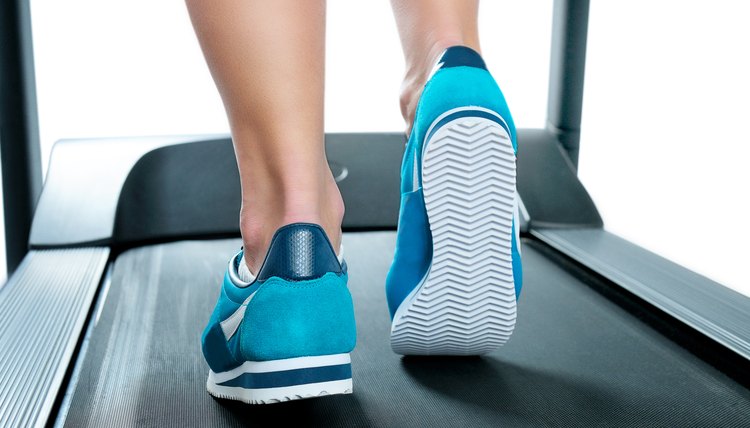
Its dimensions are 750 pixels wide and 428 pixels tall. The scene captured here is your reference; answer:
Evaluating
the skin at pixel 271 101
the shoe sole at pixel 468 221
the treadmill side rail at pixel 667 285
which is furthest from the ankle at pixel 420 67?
the treadmill side rail at pixel 667 285

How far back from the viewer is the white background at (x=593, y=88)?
1.47 metres

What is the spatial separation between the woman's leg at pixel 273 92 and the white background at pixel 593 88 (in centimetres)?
100

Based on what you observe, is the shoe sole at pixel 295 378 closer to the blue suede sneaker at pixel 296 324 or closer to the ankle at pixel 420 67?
the blue suede sneaker at pixel 296 324

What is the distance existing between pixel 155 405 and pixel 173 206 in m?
0.96

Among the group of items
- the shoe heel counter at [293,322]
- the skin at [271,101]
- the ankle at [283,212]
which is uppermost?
the skin at [271,101]

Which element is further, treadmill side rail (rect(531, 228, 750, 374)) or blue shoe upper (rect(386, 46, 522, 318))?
treadmill side rail (rect(531, 228, 750, 374))

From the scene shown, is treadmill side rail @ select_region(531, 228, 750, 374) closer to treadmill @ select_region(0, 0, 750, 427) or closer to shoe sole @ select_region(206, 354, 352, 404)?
treadmill @ select_region(0, 0, 750, 427)

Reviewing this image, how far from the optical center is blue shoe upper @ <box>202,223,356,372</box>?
71 centimetres

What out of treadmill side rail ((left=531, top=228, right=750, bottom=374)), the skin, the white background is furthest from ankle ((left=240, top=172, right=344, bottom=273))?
the white background

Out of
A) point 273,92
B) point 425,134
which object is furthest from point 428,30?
point 273,92

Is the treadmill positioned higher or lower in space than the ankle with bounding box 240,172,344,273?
lower

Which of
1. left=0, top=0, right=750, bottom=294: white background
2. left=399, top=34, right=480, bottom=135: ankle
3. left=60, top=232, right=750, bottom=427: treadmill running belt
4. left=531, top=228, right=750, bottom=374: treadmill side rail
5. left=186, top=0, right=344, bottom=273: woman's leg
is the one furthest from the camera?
left=0, top=0, right=750, bottom=294: white background

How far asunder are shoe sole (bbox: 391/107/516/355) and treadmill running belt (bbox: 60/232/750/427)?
90 millimetres

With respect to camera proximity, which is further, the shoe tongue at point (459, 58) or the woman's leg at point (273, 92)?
the shoe tongue at point (459, 58)
